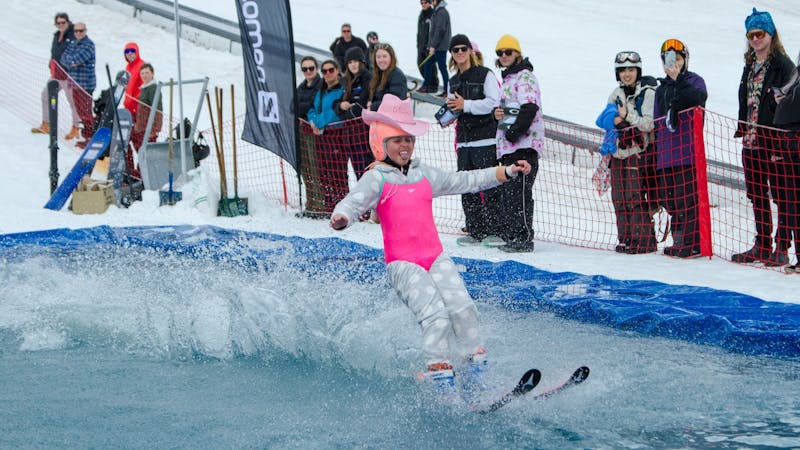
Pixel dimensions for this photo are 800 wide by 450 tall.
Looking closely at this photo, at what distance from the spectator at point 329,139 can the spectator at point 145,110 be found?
116 inches

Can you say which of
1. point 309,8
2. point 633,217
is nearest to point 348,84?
point 633,217

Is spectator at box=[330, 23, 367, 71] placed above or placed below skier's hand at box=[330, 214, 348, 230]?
above

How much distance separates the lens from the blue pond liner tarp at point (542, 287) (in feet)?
21.0

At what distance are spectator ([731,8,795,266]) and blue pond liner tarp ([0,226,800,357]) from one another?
1289mm

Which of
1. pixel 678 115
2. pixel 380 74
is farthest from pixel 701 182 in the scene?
→ pixel 380 74

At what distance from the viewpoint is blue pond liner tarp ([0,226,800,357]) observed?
6.39 m

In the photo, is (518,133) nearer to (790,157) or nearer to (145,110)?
(790,157)

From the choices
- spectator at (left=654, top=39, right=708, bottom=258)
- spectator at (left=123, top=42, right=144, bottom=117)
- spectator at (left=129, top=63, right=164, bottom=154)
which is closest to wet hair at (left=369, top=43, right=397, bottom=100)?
Answer: spectator at (left=654, top=39, right=708, bottom=258)

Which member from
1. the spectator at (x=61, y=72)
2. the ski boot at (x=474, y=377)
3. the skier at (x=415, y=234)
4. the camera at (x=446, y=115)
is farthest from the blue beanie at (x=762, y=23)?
the spectator at (x=61, y=72)

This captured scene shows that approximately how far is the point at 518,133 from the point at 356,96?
2.47 meters

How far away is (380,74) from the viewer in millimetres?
10602

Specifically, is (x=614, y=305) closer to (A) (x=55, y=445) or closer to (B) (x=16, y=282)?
(A) (x=55, y=445)

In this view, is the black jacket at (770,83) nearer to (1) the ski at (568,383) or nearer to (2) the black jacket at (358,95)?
(1) the ski at (568,383)

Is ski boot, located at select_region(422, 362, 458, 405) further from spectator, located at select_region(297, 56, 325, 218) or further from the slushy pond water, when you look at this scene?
spectator, located at select_region(297, 56, 325, 218)
